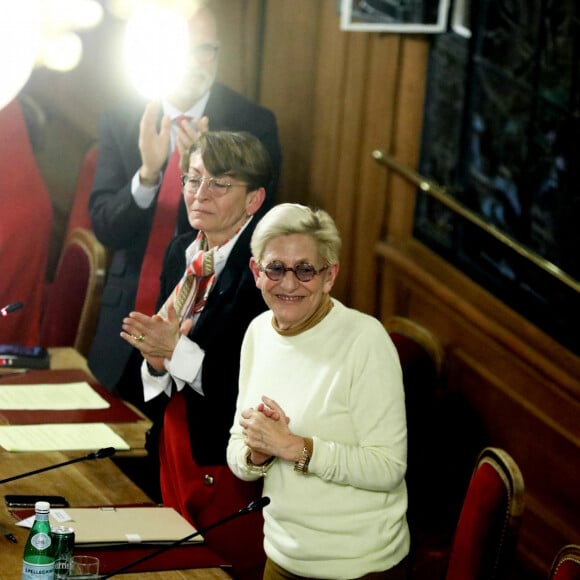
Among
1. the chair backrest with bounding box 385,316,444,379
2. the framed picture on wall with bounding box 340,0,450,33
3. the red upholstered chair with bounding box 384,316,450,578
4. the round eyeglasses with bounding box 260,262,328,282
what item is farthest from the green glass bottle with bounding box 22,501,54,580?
the framed picture on wall with bounding box 340,0,450,33

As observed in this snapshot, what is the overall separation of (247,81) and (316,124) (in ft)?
0.98

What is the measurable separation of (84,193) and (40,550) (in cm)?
273

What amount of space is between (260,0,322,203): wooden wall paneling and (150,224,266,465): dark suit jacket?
165cm

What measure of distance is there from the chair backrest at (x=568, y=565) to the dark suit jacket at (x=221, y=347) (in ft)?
3.38

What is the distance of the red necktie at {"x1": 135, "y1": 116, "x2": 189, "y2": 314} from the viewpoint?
3270mm

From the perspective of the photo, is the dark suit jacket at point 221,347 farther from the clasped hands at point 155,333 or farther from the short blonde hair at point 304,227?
the short blonde hair at point 304,227

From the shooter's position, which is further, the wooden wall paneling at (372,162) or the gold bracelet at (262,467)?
the wooden wall paneling at (372,162)

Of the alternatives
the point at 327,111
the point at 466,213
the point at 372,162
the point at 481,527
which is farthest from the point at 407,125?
the point at 481,527

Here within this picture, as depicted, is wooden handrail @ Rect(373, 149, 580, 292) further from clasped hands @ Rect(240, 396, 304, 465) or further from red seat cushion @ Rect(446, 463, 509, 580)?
clasped hands @ Rect(240, 396, 304, 465)

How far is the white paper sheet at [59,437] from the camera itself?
3182 mm

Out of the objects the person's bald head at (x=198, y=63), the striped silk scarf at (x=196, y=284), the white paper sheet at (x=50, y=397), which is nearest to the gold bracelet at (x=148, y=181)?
the person's bald head at (x=198, y=63)

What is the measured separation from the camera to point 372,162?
449 cm

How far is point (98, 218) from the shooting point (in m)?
3.51

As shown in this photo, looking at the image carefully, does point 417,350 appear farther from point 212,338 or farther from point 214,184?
point 214,184
